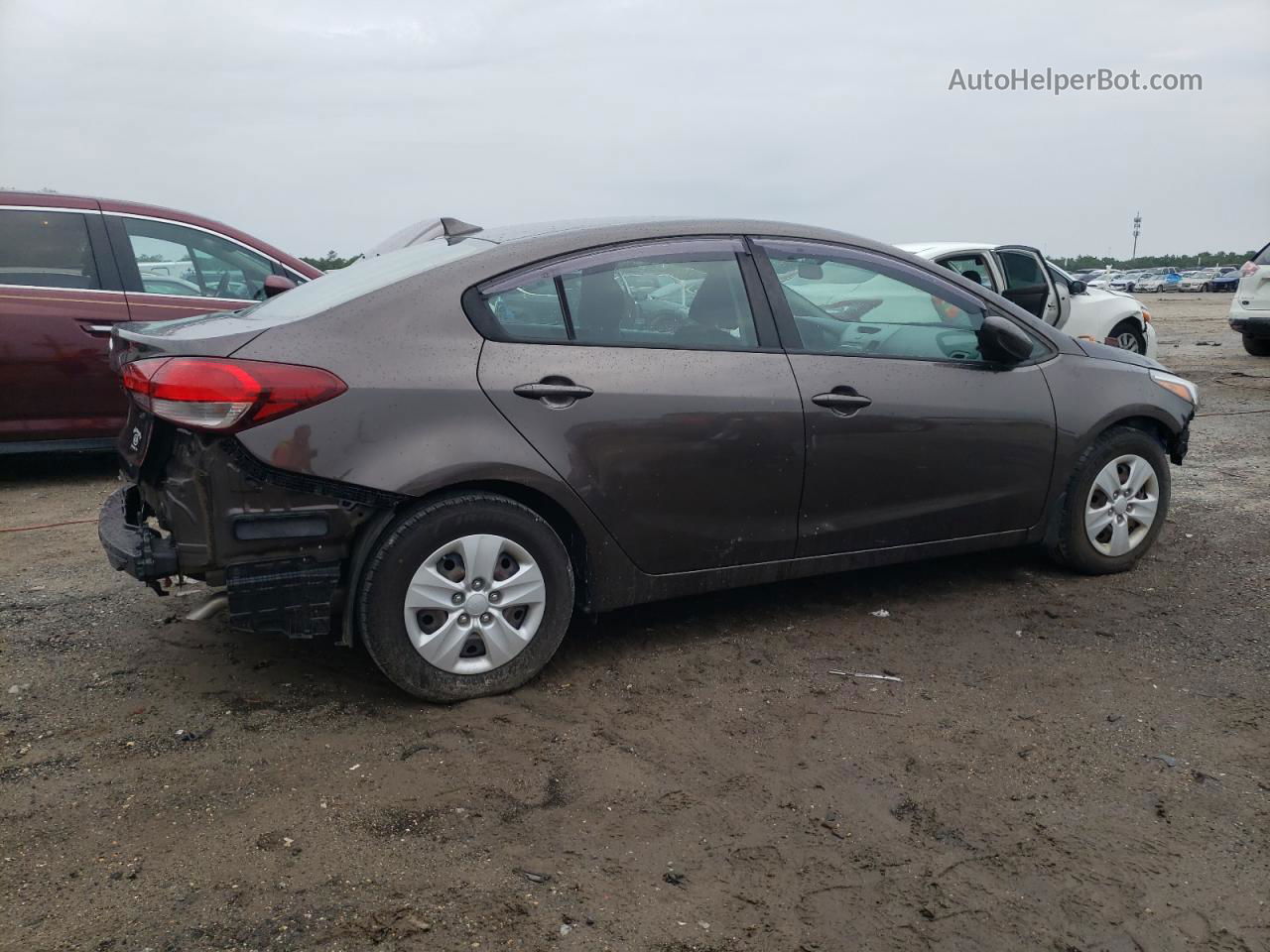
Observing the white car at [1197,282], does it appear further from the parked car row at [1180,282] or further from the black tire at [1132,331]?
the black tire at [1132,331]

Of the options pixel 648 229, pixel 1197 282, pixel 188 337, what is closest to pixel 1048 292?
pixel 648 229

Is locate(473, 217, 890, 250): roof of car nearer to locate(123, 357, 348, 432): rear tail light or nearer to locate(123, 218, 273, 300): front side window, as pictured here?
locate(123, 357, 348, 432): rear tail light

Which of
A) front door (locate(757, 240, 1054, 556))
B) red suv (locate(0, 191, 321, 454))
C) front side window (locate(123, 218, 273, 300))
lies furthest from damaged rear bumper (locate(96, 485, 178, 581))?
front side window (locate(123, 218, 273, 300))

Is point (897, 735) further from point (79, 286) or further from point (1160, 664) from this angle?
point (79, 286)

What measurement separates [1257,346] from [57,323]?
599 inches

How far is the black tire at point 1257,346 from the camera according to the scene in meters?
15.6

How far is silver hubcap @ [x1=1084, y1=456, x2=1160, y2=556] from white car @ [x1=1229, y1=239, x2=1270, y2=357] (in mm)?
11042

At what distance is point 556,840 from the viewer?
2.89 m

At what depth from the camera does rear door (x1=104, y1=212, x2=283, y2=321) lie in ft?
23.1

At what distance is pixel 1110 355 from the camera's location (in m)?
5.07

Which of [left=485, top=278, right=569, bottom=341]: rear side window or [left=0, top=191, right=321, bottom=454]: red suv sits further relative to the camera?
[left=0, top=191, right=321, bottom=454]: red suv

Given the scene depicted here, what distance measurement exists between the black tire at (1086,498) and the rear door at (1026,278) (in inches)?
201

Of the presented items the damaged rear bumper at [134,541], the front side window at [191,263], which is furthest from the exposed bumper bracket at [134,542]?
the front side window at [191,263]

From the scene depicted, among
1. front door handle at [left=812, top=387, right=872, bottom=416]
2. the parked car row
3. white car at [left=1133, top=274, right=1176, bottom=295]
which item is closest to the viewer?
front door handle at [left=812, top=387, right=872, bottom=416]
